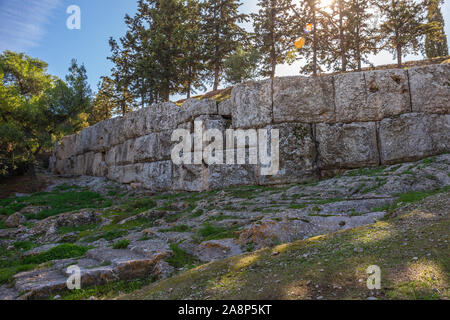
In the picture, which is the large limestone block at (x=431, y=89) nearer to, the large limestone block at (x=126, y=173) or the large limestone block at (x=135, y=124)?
the large limestone block at (x=135, y=124)

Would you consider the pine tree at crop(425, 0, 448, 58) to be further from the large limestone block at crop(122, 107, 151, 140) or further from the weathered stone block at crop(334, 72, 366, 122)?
the large limestone block at crop(122, 107, 151, 140)

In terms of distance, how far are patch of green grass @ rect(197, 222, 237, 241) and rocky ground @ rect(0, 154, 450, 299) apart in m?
0.04

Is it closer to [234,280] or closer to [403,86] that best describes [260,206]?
[234,280]

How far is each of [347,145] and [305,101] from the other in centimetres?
328

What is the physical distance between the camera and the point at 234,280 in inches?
215

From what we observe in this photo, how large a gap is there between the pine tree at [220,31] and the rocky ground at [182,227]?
1996cm

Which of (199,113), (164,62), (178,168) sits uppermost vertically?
(164,62)

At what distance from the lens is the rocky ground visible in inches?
287

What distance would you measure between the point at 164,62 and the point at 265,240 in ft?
88.8

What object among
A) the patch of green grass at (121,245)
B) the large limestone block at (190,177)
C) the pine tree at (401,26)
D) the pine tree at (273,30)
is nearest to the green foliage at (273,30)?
the pine tree at (273,30)

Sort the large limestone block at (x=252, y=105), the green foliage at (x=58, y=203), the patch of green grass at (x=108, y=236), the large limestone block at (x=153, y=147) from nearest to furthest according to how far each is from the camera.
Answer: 1. the patch of green grass at (x=108, y=236)
2. the large limestone block at (x=252, y=105)
3. the green foliage at (x=58, y=203)
4. the large limestone block at (x=153, y=147)

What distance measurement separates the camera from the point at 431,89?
14688mm

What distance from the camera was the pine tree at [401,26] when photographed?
2798 cm
